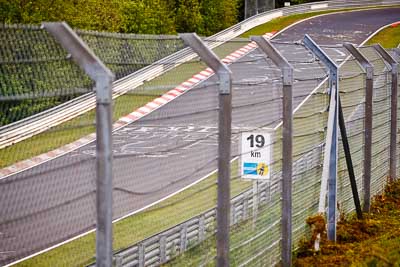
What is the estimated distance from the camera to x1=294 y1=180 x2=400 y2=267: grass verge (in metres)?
7.27

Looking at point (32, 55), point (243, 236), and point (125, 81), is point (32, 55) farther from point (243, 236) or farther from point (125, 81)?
point (243, 236)

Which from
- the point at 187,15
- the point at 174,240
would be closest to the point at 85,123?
the point at 174,240

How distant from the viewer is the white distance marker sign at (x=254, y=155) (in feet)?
24.1

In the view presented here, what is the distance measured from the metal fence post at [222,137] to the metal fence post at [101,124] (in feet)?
5.23

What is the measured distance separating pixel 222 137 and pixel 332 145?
3267mm

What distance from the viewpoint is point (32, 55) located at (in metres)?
4.18

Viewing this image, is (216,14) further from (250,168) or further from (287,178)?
(250,168)

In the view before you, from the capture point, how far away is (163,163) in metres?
5.52

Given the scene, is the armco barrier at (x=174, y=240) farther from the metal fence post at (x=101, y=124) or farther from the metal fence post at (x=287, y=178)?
the metal fence post at (x=287, y=178)

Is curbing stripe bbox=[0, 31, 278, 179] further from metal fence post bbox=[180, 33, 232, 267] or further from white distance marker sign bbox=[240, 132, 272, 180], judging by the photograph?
white distance marker sign bbox=[240, 132, 272, 180]

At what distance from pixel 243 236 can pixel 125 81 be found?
2545mm

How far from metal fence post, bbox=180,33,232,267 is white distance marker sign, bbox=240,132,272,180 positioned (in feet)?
3.40

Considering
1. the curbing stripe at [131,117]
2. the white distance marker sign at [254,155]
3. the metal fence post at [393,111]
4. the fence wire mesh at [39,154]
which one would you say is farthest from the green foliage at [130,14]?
the fence wire mesh at [39,154]

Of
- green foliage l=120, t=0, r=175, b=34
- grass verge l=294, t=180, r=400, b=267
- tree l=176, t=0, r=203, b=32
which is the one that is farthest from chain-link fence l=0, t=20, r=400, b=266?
tree l=176, t=0, r=203, b=32
